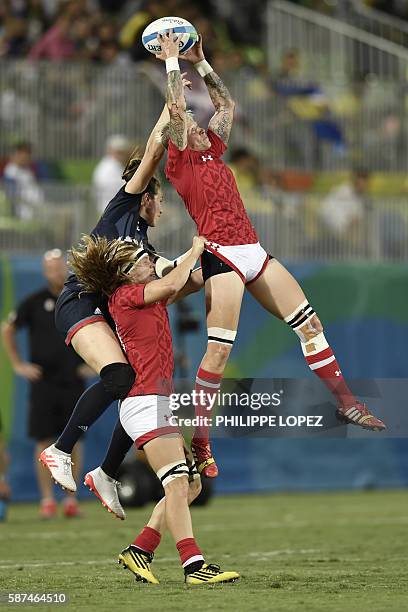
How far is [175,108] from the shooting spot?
892 cm

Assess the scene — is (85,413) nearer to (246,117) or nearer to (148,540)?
(148,540)

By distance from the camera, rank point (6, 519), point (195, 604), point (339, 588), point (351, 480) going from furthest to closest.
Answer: point (351, 480) → point (6, 519) → point (339, 588) → point (195, 604)

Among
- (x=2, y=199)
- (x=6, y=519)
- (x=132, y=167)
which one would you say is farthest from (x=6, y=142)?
(x=132, y=167)

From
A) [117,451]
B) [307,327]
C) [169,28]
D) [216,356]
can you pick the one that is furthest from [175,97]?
[117,451]

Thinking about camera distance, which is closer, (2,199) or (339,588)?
(339,588)

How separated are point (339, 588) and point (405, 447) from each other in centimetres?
1033

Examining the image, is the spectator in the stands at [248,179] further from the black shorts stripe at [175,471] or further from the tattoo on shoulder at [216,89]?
the black shorts stripe at [175,471]

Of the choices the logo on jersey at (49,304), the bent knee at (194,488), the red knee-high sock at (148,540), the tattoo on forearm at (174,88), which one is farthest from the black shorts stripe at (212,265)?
the logo on jersey at (49,304)

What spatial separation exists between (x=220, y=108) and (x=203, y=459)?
231 cm

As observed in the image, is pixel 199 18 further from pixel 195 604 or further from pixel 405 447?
pixel 195 604

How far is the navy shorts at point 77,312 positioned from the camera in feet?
29.3

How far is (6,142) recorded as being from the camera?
61.6 ft

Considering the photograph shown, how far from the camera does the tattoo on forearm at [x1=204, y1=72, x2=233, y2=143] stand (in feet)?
30.9

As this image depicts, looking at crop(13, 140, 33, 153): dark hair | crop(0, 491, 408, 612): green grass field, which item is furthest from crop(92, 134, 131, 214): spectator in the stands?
crop(0, 491, 408, 612): green grass field
